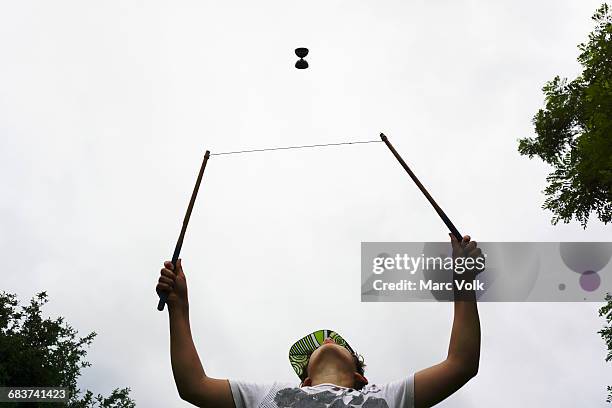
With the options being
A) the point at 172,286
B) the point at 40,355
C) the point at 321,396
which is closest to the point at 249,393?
the point at 321,396

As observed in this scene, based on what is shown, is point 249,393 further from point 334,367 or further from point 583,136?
point 583,136

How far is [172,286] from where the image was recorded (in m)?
2.78

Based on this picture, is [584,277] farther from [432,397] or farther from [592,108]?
[432,397]

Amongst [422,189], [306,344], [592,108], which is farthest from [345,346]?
[592,108]

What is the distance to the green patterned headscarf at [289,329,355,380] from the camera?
3543 mm

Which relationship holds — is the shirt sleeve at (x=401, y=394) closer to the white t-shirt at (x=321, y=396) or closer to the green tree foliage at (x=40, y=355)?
the white t-shirt at (x=321, y=396)

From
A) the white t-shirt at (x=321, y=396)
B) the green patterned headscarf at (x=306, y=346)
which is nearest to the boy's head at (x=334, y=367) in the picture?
the green patterned headscarf at (x=306, y=346)

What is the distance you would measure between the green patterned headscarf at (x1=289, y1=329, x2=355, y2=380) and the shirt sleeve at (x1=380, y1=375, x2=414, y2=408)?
0.78 meters

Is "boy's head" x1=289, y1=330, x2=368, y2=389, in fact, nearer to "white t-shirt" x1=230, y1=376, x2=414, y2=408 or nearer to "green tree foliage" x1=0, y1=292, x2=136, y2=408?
"white t-shirt" x1=230, y1=376, x2=414, y2=408

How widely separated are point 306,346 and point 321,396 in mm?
901

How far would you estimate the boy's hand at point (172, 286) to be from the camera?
2727 millimetres

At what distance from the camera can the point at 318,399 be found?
2697 millimetres

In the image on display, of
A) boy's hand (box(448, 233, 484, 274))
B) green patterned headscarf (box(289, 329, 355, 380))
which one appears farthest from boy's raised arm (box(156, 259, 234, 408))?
boy's hand (box(448, 233, 484, 274))

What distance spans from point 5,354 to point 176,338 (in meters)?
24.8
